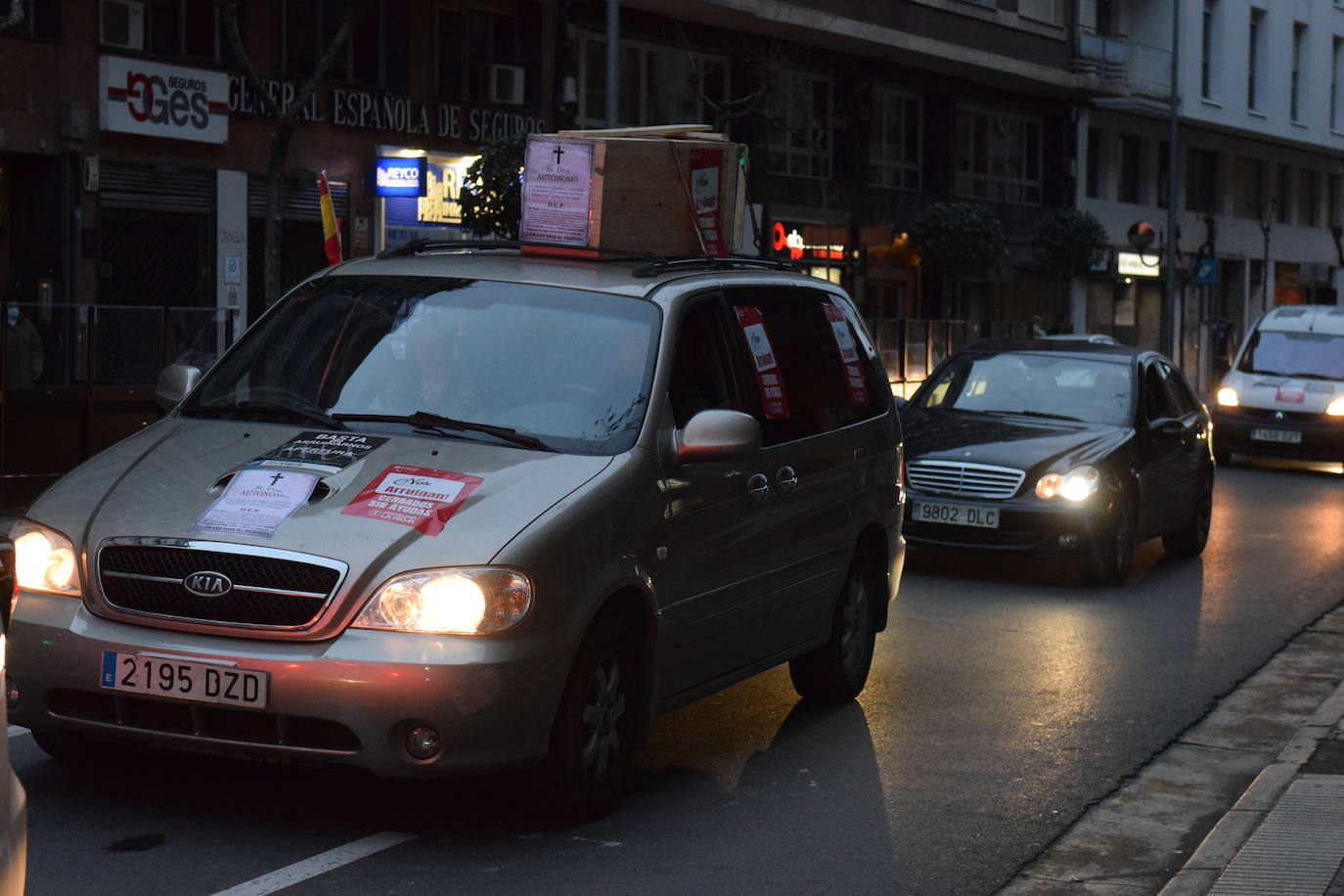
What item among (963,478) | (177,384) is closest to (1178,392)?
(963,478)

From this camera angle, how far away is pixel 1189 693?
29.3 feet

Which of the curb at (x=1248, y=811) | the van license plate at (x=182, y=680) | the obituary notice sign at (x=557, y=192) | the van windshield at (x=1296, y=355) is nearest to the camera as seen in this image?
the van license plate at (x=182, y=680)

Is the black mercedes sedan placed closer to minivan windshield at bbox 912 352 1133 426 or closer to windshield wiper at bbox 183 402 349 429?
minivan windshield at bbox 912 352 1133 426

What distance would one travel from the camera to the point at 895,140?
37531 millimetres

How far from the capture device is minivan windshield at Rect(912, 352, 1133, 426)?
13.5 metres

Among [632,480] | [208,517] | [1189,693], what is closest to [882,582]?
[1189,693]

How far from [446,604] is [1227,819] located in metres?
2.66

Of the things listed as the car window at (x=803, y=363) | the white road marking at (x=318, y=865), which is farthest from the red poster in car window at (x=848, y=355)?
the white road marking at (x=318, y=865)

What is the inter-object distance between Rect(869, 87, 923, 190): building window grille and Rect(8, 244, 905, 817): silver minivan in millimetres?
29549

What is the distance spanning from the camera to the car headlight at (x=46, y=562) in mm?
5723

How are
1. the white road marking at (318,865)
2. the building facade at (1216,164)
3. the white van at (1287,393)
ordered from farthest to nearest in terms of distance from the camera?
the building facade at (1216,164) < the white van at (1287,393) < the white road marking at (318,865)

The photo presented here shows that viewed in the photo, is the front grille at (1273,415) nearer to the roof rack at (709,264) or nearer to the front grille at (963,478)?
the front grille at (963,478)

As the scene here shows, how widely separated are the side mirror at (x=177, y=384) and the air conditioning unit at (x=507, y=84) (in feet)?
68.3

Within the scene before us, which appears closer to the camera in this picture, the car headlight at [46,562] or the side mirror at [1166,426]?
the car headlight at [46,562]
